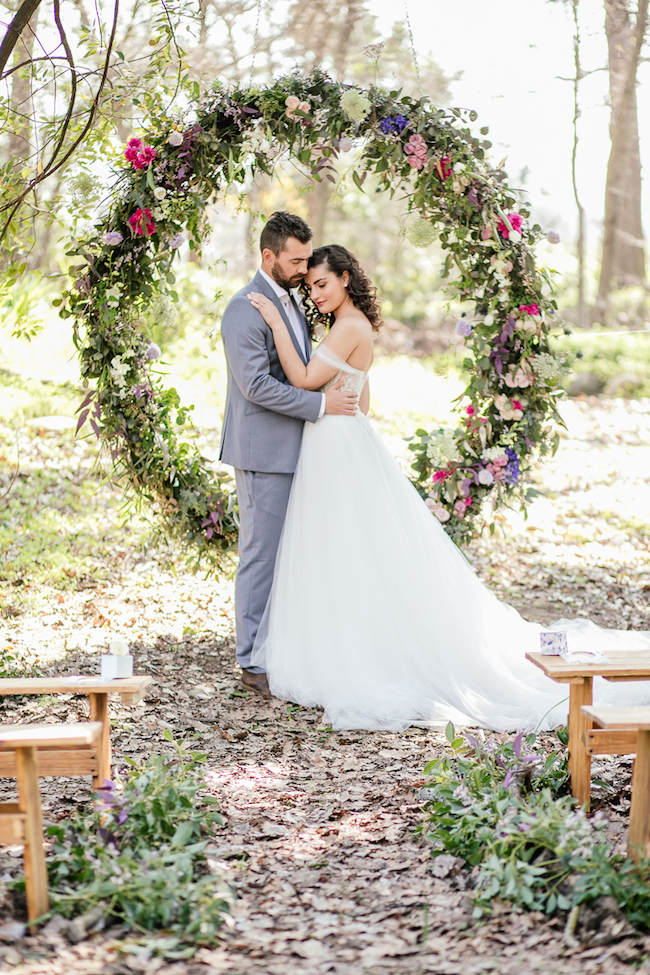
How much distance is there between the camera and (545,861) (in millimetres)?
2715

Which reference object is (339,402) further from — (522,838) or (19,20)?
(522,838)

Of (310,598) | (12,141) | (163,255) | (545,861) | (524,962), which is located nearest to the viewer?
(524,962)

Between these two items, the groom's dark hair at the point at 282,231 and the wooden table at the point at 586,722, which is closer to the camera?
the wooden table at the point at 586,722

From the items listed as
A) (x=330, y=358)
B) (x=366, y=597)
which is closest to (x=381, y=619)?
(x=366, y=597)

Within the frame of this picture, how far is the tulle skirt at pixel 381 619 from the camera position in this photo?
4.38 metres

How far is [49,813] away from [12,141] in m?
7.36

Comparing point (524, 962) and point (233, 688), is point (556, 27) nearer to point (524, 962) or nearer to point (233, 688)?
point (233, 688)

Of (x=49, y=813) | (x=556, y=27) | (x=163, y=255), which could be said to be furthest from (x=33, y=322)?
(x=556, y=27)

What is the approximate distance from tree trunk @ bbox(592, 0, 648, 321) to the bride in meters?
9.07

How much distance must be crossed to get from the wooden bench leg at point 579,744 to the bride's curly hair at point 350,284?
7.82 feet

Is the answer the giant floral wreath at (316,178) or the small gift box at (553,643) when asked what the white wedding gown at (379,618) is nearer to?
the giant floral wreath at (316,178)

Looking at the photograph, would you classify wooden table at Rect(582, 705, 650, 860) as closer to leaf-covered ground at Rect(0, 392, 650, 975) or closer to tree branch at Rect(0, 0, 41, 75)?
leaf-covered ground at Rect(0, 392, 650, 975)

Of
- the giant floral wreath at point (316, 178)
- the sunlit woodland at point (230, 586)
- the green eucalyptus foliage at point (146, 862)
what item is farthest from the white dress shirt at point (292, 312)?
the green eucalyptus foliage at point (146, 862)

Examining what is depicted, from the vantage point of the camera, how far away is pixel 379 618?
4.61m
